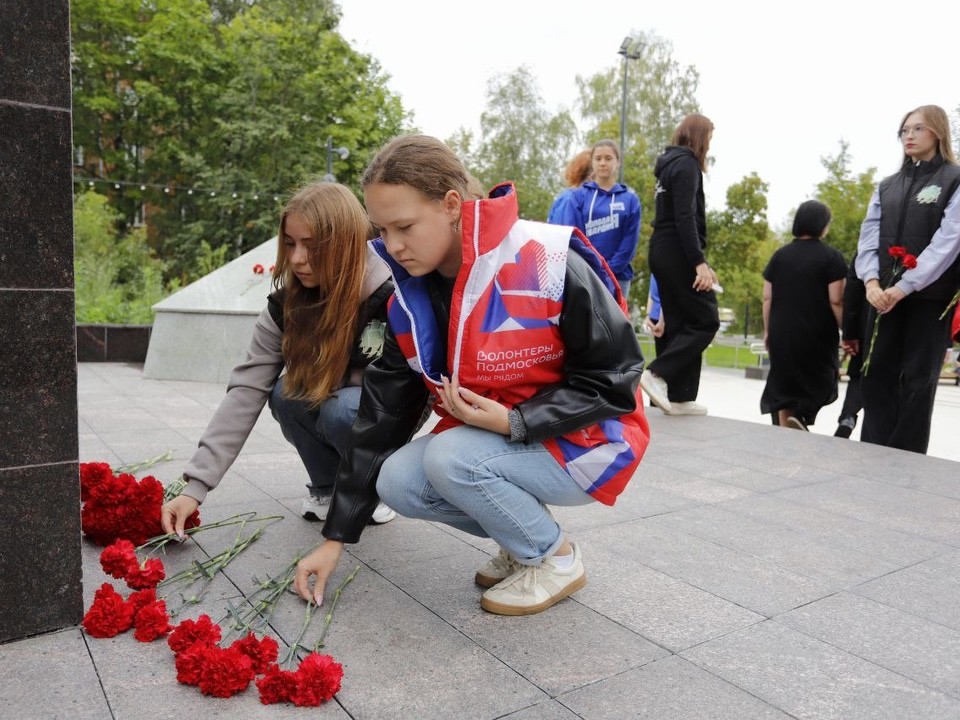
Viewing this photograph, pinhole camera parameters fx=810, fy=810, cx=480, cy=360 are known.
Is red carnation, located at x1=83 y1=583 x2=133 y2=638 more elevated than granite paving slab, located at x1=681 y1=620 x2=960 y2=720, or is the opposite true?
granite paving slab, located at x1=681 y1=620 x2=960 y2=720

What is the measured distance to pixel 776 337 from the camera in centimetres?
571

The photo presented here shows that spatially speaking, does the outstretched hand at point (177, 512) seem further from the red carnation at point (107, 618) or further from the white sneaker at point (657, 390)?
the white sneaker at point (657, 390)

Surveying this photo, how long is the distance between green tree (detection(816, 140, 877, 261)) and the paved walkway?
21.6m

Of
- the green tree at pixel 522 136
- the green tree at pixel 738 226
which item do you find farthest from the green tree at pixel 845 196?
the green tree at pixel 522 136

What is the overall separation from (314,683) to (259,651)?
0.60 ft

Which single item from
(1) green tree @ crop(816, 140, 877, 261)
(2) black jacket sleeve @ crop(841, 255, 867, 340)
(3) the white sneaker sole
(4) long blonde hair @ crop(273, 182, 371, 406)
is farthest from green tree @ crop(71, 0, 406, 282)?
(3) the white sneaker sole

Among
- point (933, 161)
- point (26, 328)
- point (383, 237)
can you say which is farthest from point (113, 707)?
point (933, 161)

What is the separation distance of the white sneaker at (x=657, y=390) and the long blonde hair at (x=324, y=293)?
10.9ft

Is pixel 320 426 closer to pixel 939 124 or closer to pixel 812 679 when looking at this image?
pixel 812 679

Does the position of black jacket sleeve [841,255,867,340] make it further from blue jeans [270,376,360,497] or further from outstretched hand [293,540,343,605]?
outstretched hand [293,540,343,605]

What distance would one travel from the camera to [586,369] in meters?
2.01

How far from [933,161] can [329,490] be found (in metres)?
3.90

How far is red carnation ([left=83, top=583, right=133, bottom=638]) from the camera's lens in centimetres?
190

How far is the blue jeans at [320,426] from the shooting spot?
265 centimetres
